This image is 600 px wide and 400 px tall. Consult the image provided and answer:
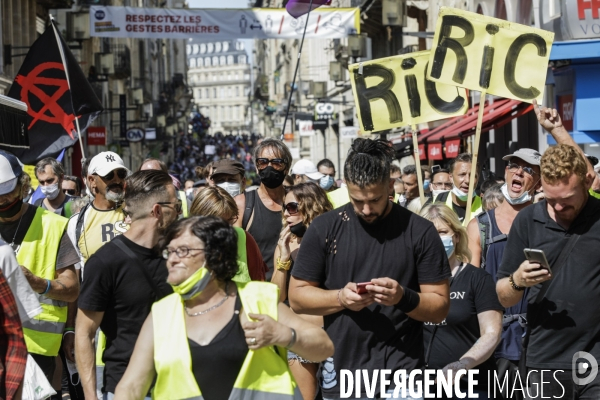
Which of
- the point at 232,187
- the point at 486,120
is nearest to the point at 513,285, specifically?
the point at 232,187

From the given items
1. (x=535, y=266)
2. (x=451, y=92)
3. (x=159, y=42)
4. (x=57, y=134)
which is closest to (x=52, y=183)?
(x=57, y=134)

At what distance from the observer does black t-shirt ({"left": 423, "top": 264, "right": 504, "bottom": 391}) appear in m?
5.34

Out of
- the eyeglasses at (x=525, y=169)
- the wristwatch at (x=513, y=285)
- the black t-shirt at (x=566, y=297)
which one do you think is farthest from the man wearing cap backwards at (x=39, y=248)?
the eyeglasses at (x=525, y=169)

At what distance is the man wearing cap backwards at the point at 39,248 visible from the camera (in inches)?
222

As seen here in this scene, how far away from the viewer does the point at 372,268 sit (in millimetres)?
4613

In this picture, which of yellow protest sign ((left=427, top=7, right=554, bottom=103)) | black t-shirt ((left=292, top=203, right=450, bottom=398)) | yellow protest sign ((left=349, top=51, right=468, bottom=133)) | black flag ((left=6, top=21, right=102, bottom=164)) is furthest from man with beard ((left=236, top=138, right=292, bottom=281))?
black flag ((left=6, top=21, right=102, bottom=164))

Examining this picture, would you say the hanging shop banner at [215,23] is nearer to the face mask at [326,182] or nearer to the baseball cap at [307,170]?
the face mask at [326,182]

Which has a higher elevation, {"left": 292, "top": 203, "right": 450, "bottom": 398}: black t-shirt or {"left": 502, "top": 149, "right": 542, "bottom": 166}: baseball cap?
{"left": 502, "top": 149, "right": 542, "bottom": 166}: baseball cap

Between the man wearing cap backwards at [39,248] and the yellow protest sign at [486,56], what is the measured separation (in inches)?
129

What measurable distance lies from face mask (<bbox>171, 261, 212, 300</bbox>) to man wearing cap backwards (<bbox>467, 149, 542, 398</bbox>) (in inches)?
97.9

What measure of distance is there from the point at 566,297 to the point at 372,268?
36.7 inches

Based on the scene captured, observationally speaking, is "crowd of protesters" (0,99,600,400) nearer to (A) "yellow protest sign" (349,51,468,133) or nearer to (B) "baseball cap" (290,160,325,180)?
(A) "yellow protest sign" (349,51,468,133)

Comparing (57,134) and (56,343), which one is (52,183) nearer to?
(57,134)

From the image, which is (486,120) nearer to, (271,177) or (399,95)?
(399,95)
